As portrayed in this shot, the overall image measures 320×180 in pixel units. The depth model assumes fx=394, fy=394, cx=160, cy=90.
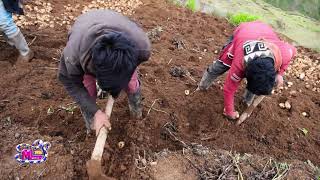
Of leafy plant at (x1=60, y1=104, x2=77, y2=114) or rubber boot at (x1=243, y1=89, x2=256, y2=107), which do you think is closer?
leafy plant at (x1=60, y1=104, x2=77, y2=114)

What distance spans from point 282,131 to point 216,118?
0.62 metres

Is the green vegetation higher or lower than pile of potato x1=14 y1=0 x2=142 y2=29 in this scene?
lower

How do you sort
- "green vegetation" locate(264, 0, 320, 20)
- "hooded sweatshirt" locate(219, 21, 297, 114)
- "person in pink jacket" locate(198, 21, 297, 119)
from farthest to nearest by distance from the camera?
1. "green vegetation" locate(264, 0, 320, 20)
2. "hooded sweatshirt" locate(219, 21, 297, 114)
3. "person in pink jacket" locate(198, 21, 297, 119)

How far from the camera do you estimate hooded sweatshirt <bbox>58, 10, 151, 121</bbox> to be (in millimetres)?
2180

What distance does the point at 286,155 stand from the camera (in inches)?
134

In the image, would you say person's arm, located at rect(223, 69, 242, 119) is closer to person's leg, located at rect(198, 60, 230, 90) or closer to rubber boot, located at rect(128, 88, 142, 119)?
person's leg, located at rect(198, 60, 230, 90)

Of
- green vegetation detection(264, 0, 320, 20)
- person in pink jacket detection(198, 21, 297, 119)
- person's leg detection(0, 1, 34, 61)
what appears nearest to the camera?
person in pink jacket detection(198, 21, 297, 119)

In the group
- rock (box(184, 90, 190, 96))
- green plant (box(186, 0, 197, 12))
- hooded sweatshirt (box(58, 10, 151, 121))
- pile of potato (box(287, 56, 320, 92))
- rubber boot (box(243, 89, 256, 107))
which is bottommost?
pile of potato (box(287, 56, 320, 92))

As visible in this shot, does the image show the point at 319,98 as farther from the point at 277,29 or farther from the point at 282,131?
the point at 277,29

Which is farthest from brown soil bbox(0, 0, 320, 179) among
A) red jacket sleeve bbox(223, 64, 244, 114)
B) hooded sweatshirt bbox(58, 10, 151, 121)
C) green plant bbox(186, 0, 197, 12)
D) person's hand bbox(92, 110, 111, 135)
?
green plant bbox(186, 0, 197, 12)

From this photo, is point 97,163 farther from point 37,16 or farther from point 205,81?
point 37,16

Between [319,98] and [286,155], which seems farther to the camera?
[319,98]

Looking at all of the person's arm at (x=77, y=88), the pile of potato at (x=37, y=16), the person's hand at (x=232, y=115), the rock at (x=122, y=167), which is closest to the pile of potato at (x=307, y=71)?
the person's hand at (x=232, y=115)

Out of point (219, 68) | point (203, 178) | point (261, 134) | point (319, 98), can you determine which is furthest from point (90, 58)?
point (319, 98)
